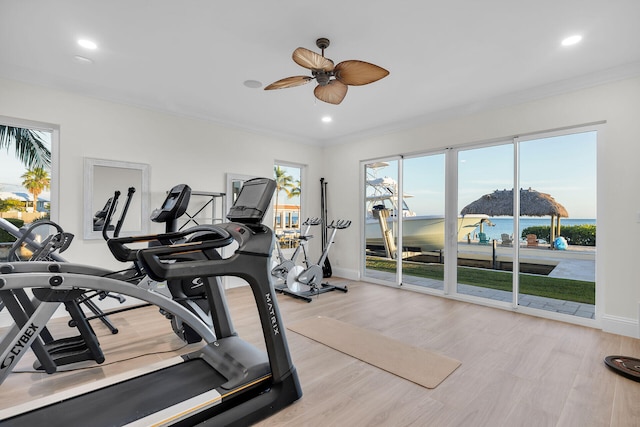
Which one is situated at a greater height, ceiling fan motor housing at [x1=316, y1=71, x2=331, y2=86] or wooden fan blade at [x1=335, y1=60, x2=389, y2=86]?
ceiling fan motor housing at [x1=316, y1=71, x2=331, y2=86]

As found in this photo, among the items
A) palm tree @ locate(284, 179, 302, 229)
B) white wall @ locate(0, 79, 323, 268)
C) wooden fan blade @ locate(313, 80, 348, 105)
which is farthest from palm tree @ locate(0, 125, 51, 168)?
palm tree @ locate(284, 179, 302, 229)

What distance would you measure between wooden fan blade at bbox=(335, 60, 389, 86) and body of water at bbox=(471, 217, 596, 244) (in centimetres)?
279

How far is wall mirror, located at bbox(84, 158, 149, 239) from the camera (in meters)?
3.82

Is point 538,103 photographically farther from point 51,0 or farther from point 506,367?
point 51,0

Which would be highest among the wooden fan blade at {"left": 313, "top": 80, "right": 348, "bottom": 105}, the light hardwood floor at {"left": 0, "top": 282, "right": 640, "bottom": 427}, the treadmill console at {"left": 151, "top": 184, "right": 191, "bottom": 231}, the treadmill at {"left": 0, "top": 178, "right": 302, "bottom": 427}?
the wooden fan blade at {"left": 313, "top": 80, "right": 348, "bottom": 105}

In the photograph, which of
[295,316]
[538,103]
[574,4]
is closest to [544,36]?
[574,4]

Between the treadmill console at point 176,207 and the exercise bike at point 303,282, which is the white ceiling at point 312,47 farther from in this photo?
the exercise bike at point 303,282

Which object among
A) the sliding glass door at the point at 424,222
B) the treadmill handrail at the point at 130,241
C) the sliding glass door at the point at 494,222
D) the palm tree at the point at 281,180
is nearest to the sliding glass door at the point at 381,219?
the sliding glass door at the point at 494,222

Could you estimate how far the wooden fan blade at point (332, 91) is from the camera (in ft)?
9.39

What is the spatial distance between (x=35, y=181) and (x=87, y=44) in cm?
184

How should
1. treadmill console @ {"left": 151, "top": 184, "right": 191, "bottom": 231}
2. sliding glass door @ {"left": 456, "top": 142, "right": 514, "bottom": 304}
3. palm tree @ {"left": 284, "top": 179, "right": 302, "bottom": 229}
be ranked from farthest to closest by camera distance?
palm tree @ {"left": 284, "top": 179, "right": 302, "bottom": 229}
sliding glass door @ {"left": 456, "top": 142, "right": 514, "bottom": 304}
treadmill console @ {"left": 151, "top": 184, "right": 191, "bottom": 231}

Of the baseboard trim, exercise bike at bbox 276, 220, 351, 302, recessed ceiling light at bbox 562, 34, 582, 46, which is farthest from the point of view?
exercise bike at bbox 276, 220, 351, 302

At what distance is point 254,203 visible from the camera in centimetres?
201

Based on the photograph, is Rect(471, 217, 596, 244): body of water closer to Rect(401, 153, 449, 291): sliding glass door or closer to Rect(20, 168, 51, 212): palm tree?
Rect(401, 153, 449, 291): sliding glass door
